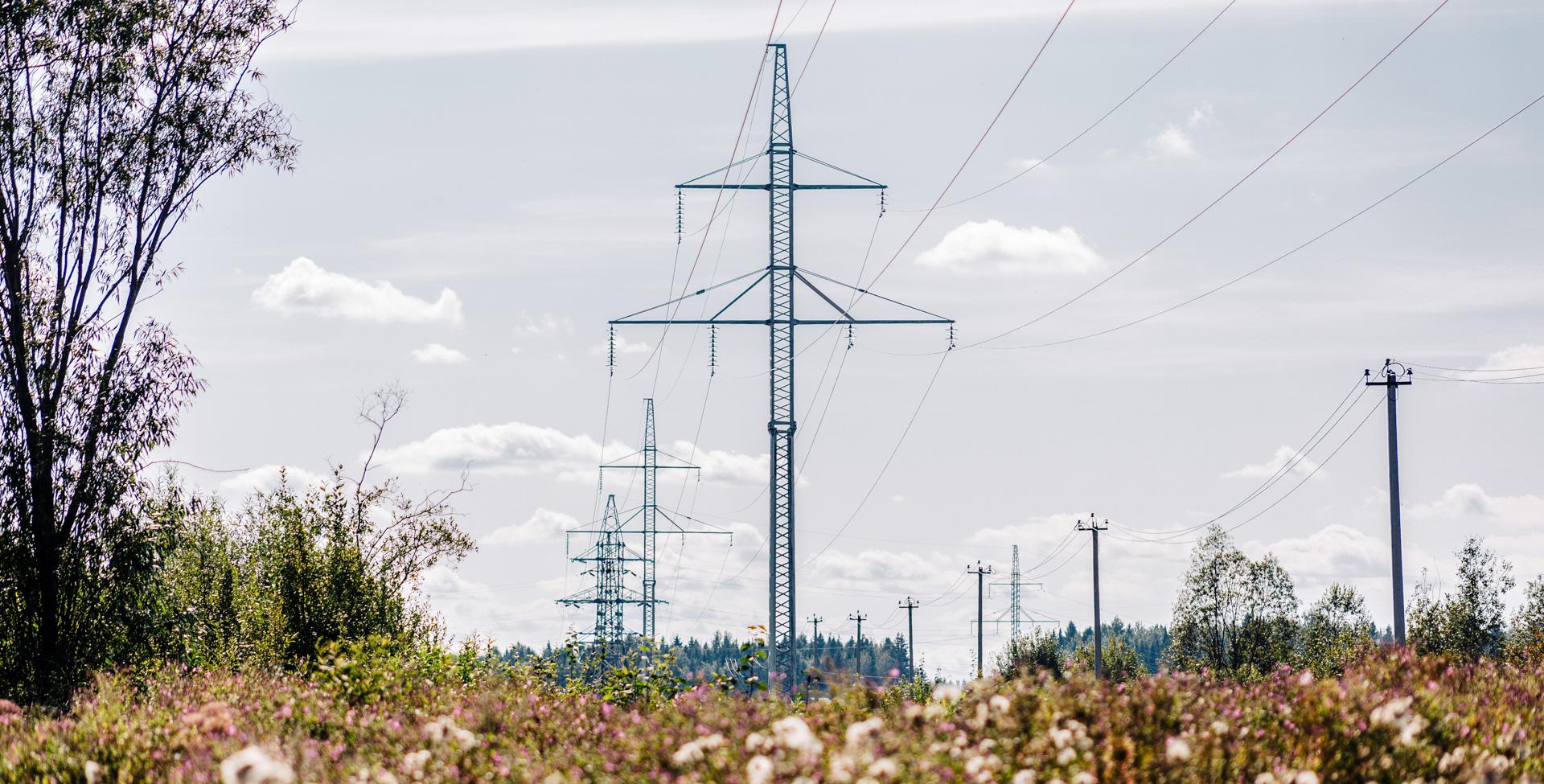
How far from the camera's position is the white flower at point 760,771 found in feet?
23.5

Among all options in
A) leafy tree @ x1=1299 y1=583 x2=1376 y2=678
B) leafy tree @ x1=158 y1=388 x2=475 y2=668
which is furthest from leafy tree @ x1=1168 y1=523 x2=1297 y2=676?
leafy tree @ x1=158 y1=388 x2=475 y2=668

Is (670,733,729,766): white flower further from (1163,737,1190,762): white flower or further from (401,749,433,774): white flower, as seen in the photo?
(1163,737,1190,762): white flower

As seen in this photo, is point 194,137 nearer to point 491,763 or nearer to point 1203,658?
point 491,763

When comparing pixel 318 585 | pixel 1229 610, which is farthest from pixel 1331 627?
pixel 318 585

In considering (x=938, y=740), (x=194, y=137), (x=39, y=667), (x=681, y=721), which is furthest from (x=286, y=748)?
(x=194, y=137)

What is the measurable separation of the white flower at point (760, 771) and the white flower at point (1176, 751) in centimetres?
251

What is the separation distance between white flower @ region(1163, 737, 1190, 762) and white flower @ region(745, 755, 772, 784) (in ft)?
8.22

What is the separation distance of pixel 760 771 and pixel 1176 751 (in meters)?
2.58

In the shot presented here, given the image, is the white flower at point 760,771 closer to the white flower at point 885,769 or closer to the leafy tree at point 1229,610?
the white flower at point 885,769

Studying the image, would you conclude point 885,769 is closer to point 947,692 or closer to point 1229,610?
point 947,692

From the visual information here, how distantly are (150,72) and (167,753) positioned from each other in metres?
15.8

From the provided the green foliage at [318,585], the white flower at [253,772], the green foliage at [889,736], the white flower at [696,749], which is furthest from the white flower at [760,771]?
the green foliage at [318,585]

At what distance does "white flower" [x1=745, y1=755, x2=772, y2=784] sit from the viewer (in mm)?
7160

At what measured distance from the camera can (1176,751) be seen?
25.2 feet
